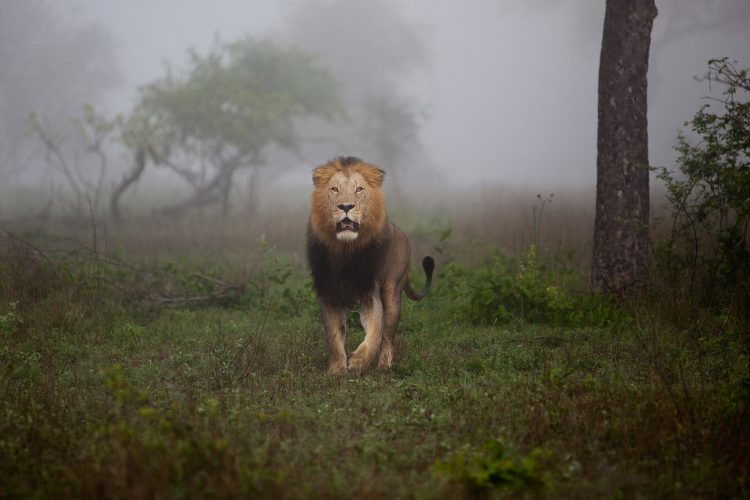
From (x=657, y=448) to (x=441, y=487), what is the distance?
1.35 metres

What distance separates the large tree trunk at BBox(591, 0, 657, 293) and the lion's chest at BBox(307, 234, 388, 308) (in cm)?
361

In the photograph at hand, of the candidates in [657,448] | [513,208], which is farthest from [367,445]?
[513,208]

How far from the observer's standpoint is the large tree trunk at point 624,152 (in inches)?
308

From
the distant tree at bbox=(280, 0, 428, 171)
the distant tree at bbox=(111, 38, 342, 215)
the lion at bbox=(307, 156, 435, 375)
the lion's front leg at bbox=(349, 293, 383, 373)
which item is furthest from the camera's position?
the distant tree at bbox=(280, 0, 428, 171)

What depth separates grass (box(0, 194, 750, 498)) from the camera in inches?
126

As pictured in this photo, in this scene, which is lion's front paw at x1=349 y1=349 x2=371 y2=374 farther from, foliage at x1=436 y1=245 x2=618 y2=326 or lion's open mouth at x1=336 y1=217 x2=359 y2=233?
foliage at x1=436 y1=245 x2=618 y2=326

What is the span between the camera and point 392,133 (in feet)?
94.3

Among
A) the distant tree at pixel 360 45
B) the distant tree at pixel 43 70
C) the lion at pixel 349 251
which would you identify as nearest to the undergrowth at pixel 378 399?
the lion at pixel 349 251

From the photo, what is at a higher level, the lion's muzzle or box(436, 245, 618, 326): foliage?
the lion's muzzle

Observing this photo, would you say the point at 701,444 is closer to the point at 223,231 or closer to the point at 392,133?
the point at 223,231

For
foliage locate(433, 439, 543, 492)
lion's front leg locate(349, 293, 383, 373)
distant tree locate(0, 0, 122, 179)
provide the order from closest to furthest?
foliage locate(433, 439, 543, 492) → lion's front leg locate(349, 293, 383, 373) → distant tree locate(0, 0, 122, 179)

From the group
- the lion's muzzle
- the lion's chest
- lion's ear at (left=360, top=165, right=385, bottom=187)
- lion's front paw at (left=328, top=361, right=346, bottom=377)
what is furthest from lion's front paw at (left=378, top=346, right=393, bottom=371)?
lion's ear at (left=360, top=165, right=385, bottom=187)

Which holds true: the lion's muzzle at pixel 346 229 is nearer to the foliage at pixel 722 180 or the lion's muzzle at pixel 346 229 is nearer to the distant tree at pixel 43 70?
the foliage at pixel 722 180

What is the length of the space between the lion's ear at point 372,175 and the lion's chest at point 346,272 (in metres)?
0.50
